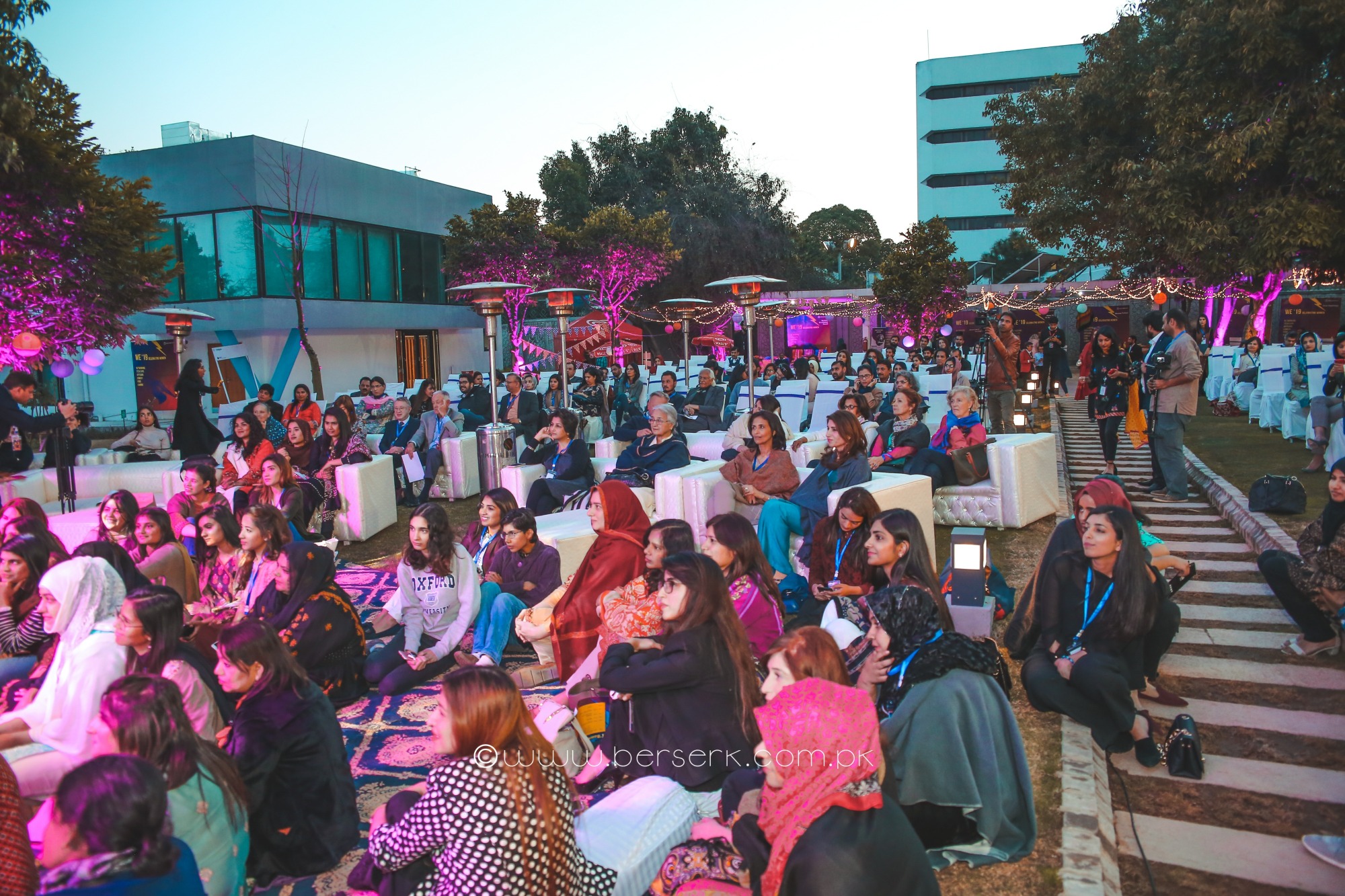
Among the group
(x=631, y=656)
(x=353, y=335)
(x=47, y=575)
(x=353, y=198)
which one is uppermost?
(x=353, y=198)

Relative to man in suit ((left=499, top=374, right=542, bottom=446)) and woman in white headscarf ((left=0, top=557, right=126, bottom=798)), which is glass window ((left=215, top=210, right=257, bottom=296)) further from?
woman in white headscarf ((left=0, top=557, right=126, bottom=798))

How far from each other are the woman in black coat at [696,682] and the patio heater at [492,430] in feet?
19.6

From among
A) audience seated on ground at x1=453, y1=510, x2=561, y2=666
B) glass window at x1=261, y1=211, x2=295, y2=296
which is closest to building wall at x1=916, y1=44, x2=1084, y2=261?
glass window at x1=261, y1=211, x2=295, y2=296

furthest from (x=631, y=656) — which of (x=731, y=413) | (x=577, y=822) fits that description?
(x=731, y=413)

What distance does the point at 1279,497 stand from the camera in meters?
7.30

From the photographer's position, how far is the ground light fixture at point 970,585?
4.80 m

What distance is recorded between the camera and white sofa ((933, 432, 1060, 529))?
7.76 meters

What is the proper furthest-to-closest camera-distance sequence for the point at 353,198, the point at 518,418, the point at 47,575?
1. the point at 353,198
2. the point at 518,418
3. the point at 47,575

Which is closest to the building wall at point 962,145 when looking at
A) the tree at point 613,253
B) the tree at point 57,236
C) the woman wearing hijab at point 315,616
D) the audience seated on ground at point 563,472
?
the tree at point 613,253

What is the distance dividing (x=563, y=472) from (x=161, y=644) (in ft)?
15.6

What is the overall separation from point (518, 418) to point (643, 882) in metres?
8.65

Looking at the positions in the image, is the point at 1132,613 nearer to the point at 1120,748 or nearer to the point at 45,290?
the point at 1120,748

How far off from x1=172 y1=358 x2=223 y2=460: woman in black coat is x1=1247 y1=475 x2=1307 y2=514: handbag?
33.6ft

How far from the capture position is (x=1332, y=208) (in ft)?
48.1
